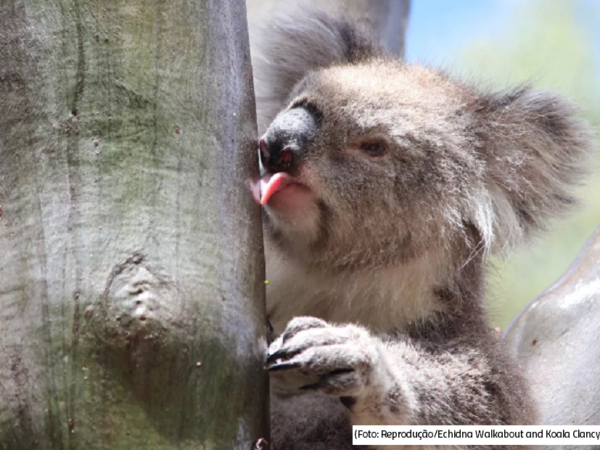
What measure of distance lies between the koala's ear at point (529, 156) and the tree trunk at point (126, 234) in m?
1.32

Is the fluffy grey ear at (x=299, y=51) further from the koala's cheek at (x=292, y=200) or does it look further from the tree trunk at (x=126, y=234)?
the tree trunk at (x=126, y=234)

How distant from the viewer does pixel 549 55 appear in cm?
931

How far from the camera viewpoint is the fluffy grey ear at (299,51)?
344cm

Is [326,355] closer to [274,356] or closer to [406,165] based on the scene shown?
[274,356]

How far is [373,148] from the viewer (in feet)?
9.19

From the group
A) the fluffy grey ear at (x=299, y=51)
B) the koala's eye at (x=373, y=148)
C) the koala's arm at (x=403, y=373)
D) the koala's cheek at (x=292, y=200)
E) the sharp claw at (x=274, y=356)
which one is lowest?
the koala's arm at (x=403, y=373)

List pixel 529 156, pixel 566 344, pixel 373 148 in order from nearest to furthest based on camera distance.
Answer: pixel 373 148 < pixel 529 156 < pixel 566 344

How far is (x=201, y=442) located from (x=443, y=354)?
121 centimetres

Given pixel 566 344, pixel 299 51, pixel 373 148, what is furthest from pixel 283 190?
pixel 566 344

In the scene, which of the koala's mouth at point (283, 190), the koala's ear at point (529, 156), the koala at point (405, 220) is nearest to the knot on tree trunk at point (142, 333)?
the koala at point (405, 220)

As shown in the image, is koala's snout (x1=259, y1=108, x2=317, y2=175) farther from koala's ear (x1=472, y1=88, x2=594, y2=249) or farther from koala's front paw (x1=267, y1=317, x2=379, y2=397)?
koala's ear (x1=472, y1=88, x2=594, y2=249)

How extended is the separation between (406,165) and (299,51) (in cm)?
94

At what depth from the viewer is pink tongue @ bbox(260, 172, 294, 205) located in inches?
97.8

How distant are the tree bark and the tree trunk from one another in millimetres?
1800
